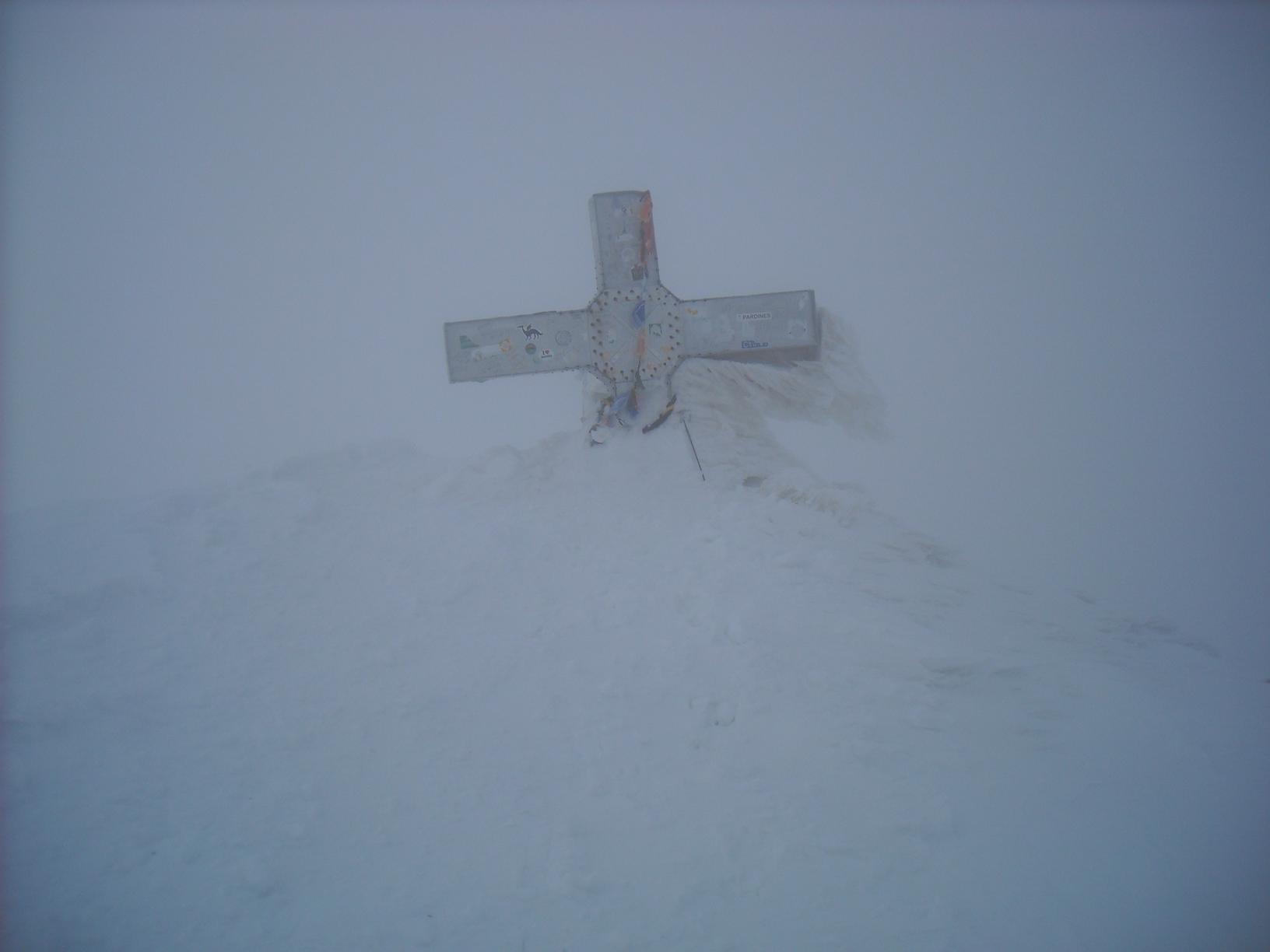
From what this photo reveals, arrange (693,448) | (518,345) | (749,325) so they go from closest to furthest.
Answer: (693,448), (518,345), (749,325)

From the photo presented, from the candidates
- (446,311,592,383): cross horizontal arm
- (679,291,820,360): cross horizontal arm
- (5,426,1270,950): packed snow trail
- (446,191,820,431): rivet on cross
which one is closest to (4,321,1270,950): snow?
(5,426,1270,950): packed snow trail

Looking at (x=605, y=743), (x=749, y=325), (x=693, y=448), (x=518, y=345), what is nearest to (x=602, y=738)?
(x=605, y=743)

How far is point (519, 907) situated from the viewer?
335cm

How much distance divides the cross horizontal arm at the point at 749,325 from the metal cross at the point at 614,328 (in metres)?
0.01

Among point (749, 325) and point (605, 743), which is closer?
point (605, 743)

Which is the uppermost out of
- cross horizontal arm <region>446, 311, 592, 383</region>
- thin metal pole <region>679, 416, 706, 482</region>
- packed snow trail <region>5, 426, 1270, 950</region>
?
cross horizontal arm <region>446, 311, 592, 383</region>

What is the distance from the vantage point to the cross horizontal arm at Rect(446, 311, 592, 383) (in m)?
7.53

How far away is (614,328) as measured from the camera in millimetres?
7625

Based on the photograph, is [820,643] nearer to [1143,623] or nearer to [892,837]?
[892,837]

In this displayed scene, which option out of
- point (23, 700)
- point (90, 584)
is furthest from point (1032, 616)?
point (90, 584)

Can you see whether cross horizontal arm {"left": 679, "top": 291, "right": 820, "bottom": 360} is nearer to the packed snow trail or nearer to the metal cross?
the metal cross

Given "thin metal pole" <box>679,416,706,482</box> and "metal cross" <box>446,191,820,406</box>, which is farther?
"metal cross" <box>446,191,820,406</box>

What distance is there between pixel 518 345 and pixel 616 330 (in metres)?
1.01

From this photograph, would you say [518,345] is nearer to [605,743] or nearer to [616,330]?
[616,330]
